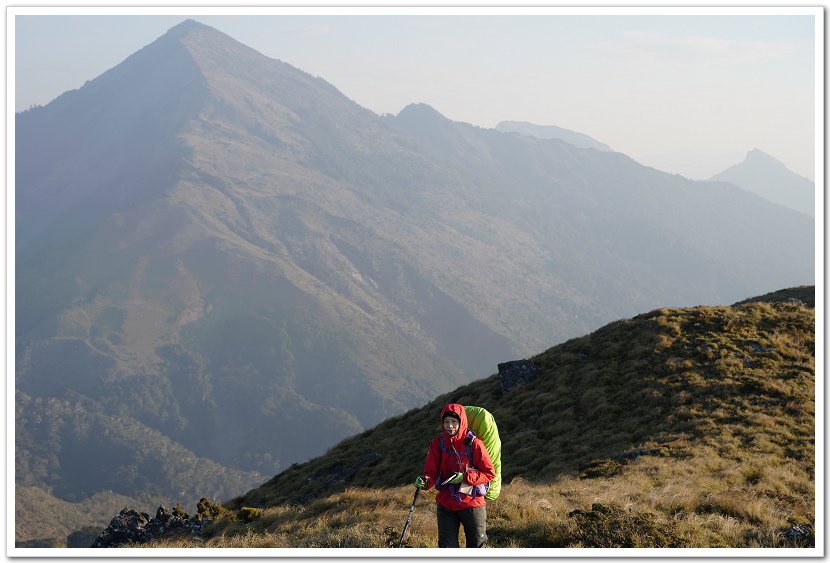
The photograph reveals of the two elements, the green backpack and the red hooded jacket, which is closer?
the red hooded jacket

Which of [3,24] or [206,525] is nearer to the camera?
[3,24]

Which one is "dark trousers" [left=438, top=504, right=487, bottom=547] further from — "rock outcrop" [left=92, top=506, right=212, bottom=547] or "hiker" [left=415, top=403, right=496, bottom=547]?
"rock outcrop" [left=92, top=506, right=212, bottom=547]

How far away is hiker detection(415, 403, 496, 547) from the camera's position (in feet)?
41.0

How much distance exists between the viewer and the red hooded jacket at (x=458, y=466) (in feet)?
41.0

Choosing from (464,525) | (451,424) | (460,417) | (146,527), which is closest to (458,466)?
(451,424)

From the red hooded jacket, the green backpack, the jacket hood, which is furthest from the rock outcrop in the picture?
the jacket hood

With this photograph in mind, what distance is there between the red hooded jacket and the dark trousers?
168 millimetres

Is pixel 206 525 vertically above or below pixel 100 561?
below

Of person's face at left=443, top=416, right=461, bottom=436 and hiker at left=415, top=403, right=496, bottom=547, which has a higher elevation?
person's face at left=443, top=416, right=461, bottom=436
